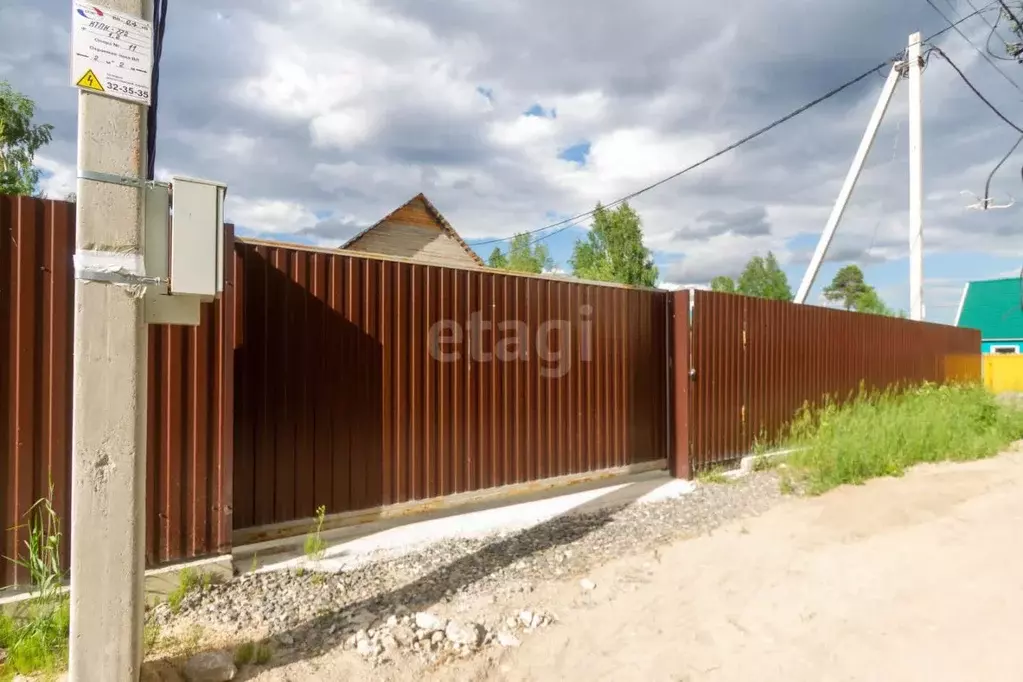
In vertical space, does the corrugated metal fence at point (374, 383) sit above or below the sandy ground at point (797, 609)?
above

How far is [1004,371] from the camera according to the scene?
18656 millimetres

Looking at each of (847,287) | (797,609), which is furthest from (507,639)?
(847,287)

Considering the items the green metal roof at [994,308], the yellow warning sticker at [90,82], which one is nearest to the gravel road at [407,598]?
the yellow warning sticker at [90,82]

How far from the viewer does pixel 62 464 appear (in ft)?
9.73

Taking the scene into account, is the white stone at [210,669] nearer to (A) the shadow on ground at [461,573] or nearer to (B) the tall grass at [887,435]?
(A) the shadow on ground at [461,573]

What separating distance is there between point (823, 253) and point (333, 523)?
1033cm

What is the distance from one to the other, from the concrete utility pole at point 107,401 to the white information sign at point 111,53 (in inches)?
1.5

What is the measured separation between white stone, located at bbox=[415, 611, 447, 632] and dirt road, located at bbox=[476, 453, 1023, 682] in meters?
0.37

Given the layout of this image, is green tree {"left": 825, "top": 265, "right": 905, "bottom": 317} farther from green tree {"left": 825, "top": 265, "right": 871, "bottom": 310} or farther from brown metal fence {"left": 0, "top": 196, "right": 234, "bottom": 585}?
brown metal fence {"left": 0, "top": 196, "right": 234, "bottom": 585}

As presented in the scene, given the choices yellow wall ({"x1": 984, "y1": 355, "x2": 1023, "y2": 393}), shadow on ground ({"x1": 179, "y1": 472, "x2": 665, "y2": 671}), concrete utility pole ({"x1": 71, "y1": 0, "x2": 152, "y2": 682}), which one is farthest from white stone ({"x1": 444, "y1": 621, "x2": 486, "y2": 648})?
yellow wall ({"x1": 984, "y1": 355, "x2": 1023, "y2": 393})

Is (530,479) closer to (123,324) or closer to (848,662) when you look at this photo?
(848,662)

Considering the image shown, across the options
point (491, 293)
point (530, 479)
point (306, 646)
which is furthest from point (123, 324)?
point (530, 479)

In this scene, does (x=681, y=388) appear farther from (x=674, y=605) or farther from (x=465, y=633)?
(x=465, y=633)

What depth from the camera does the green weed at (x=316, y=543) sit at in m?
3.67
